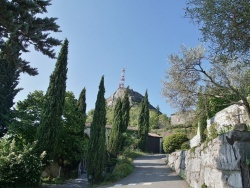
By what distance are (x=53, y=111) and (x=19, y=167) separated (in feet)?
14.5

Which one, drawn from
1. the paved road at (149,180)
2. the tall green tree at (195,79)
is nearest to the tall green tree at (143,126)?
the paved road at (149,180)

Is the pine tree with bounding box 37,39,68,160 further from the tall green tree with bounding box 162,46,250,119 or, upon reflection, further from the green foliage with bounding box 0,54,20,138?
the tall green tree with bounding box 162,46,250,119

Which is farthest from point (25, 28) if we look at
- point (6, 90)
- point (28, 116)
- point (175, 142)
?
point (175, 142)

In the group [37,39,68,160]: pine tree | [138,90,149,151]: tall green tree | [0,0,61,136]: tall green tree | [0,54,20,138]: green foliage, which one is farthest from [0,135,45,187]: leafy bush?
[138,90,149,151]: tall green tree

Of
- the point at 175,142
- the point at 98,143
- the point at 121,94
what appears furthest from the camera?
the point at 121,94

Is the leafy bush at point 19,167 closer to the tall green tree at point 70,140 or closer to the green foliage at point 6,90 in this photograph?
the tall green tree at point 70,140

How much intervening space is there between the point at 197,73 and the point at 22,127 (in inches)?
554

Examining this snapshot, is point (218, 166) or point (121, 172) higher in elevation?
point (218, 166)

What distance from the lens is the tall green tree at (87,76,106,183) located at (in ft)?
54.2

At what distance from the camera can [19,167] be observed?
13.8 metres

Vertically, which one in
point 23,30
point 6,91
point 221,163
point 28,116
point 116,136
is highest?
point 6,91

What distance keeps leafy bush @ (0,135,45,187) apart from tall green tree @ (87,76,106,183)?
3611 mm

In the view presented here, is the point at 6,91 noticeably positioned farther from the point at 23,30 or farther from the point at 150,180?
the point at 23,30

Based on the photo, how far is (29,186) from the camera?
45.7 ft
